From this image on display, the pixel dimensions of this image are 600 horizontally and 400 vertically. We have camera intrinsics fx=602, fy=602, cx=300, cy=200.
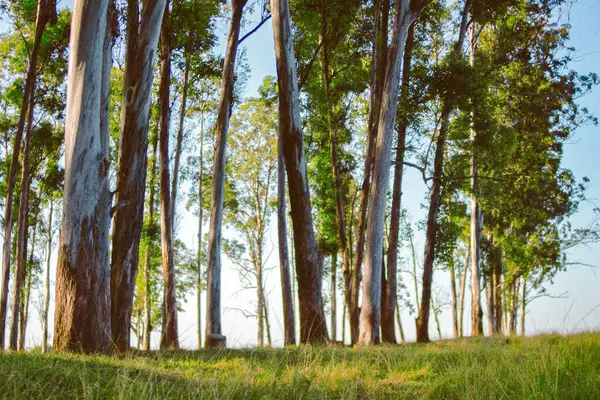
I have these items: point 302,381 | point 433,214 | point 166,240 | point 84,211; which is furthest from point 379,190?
point 302,381

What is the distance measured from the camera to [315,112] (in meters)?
16.3

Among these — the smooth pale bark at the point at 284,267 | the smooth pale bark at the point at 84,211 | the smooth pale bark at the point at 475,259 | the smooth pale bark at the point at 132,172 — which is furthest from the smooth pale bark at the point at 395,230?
the smooth pale bark at the point at 84,211

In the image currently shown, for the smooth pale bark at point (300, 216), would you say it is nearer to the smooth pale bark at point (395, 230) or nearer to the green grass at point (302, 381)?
the smooth pale bark at point (395, 230)

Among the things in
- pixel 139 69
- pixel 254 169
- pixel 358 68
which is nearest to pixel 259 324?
pixel 254 169

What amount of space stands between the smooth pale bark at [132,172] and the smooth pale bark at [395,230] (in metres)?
5.98

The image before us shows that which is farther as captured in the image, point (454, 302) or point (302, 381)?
point (454, 302)

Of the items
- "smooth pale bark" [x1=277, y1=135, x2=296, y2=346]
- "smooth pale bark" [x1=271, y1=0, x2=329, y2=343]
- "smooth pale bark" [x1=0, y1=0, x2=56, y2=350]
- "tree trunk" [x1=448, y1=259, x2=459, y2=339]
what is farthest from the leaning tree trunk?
"tree trunk" [x1=448, y1=259, x2=459, y2=339]

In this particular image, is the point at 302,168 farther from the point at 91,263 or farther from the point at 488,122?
the point at 488,122

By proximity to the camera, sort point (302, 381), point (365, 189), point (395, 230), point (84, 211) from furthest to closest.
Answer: point (395, 230) < point (365, 189) < point (84, 211) < point (302, 381)

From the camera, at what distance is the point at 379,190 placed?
10703mm

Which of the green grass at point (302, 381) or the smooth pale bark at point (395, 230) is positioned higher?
the smooth pale bark at point (395, 230)

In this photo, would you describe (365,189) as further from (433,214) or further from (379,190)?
(433,214)

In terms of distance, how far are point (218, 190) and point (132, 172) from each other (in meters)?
4.24

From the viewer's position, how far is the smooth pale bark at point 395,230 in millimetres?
13320
